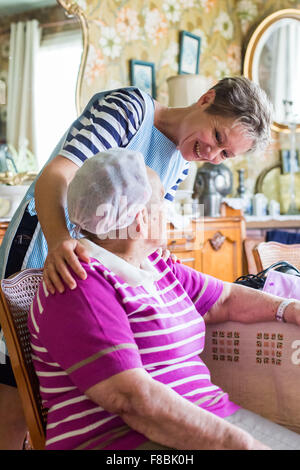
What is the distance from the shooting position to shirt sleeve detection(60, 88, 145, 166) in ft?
4.07

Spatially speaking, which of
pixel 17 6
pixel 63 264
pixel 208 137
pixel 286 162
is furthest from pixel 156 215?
pixel 286 162

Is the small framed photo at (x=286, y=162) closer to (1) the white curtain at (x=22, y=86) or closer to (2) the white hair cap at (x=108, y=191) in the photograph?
(1) the white curtain at (x=22, y=86)

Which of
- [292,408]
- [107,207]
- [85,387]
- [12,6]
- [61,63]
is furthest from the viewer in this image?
[61,63]

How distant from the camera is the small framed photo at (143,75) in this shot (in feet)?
12.6

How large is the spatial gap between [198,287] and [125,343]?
1.57 feet

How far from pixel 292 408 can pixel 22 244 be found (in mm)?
842

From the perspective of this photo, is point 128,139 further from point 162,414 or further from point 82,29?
point 82,29

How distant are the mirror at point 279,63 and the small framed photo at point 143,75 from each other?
3.42ft

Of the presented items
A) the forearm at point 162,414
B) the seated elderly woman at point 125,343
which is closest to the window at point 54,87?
the seated elderly woman at point 125,343

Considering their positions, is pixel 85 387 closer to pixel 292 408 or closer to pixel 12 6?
pixel 292 408

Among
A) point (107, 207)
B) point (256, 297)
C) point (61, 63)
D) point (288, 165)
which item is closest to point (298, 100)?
point (288, 165)

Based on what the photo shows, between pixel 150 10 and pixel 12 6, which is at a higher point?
pixel 150 10

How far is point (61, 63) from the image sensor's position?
10.9 ft
